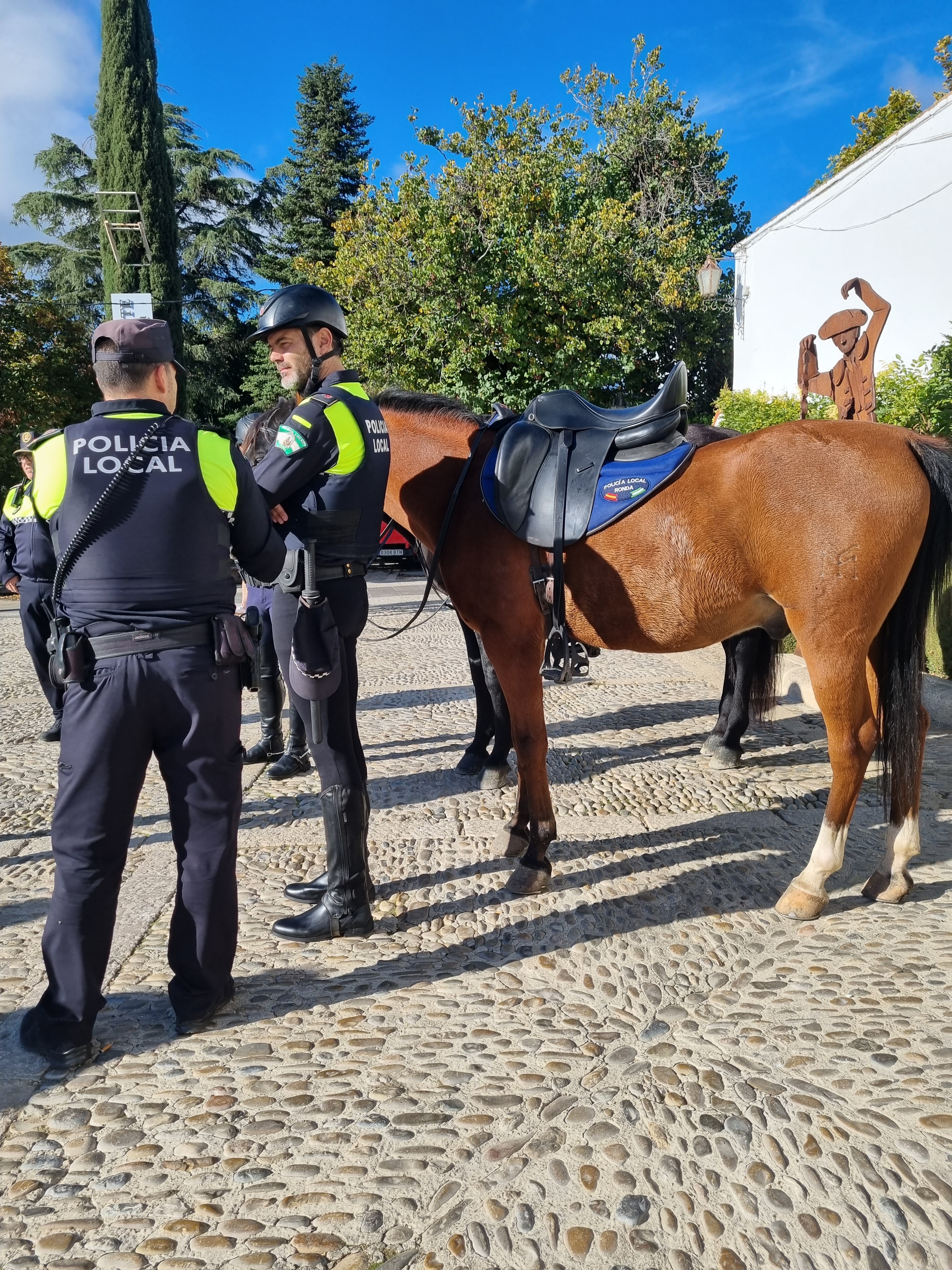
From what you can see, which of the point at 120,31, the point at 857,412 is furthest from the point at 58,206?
the point at 857,412

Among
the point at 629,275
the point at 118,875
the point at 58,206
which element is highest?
the point at 58,206

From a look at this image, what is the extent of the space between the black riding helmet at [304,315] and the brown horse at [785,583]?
847mm

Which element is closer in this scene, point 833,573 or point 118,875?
point 118,875

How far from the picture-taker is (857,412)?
8.74 meters

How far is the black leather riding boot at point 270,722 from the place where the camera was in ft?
19.0

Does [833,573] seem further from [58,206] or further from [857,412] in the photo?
[58,206]

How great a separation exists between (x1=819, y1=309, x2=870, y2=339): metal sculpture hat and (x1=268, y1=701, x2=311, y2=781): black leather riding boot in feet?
20.8

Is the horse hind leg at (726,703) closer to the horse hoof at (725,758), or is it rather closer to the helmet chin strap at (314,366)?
the horse hoof at (725,758)

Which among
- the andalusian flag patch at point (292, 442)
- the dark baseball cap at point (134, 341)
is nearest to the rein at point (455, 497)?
the andalusian flag patch at point (292, 442)

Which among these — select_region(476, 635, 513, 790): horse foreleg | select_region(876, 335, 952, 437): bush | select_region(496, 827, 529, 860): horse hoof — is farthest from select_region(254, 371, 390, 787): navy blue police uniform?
select_region(876, 335, 952, 437): bush

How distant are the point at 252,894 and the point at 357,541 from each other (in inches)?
63.4

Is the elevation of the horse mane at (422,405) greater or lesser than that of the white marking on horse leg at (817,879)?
greater

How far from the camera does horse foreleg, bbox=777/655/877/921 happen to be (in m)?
3.36

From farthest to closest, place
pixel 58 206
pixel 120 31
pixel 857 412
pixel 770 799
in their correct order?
→ pixel 58 206
pixel 120 31
pixel 857 412
pixel 770 799
